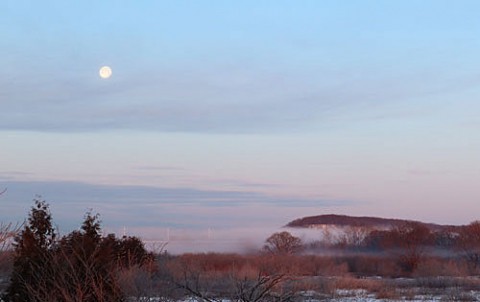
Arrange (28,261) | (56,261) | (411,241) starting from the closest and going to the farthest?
(56,261), (28,261), (411,241)

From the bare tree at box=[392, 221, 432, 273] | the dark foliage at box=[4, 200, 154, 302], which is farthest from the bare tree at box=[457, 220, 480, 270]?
the dark foliage at box=[4, 200, 154, 302]

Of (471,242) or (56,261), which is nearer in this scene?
(56,261)

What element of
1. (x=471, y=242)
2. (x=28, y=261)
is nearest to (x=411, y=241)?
(x=471, y=242)

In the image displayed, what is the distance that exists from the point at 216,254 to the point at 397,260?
104 ft

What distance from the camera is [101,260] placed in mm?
17281

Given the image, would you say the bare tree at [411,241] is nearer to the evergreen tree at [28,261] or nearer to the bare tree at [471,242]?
the bare tree at [471,242]

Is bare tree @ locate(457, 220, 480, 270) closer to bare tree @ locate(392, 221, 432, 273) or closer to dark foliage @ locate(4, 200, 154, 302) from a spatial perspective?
bare tree @ locate(392, 221, 432, 273)

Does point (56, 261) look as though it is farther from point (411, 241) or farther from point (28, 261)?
point (411, 241)

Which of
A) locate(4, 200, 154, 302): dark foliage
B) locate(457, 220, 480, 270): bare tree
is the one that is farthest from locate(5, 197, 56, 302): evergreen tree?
locate(457, 220, 480, 270): bare tree

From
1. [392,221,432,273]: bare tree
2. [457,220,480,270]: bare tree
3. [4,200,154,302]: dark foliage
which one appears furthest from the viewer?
[457,220,480,270]: bare tree

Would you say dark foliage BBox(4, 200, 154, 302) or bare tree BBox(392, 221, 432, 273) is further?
bare tree BBox(392, 221, 432, 273)

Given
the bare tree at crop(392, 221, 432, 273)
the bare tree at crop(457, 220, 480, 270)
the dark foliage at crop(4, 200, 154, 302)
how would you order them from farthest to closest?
the bare tree at crop(457, 220, 480, 270)
the bare tree at crop(392, 221, 432, 273)
the dark foliage at crop(4, 200, 154, 302)

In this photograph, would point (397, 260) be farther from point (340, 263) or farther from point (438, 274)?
point (438, 274)

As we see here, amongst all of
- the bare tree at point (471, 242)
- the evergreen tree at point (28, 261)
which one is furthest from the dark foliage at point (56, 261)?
the bare tree at point (471, 242)
